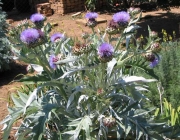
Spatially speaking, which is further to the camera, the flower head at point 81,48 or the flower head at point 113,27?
the flower head at point 113,27

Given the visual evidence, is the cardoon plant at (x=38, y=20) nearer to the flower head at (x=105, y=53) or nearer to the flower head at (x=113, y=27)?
the flower head at (x=113, y=27)

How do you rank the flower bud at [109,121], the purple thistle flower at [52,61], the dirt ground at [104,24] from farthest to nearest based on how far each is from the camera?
the dirt ground at [104,24], the purple thistle flower at [52,61], the flower bud at [109,121]

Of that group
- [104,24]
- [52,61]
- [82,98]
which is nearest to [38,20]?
[52,61]

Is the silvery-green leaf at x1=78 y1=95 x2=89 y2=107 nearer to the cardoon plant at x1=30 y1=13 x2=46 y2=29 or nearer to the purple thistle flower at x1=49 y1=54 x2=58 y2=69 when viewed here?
the purple thistle flower at x1=49 y1=54 x2=58 y2=69

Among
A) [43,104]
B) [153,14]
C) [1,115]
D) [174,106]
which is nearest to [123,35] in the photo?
[43,104]

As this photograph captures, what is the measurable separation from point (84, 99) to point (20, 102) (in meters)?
0.54

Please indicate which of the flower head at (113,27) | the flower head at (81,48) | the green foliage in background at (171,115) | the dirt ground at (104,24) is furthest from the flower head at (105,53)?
the dirt ground at (104,24)

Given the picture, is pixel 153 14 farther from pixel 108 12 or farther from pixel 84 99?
pixel 84 99

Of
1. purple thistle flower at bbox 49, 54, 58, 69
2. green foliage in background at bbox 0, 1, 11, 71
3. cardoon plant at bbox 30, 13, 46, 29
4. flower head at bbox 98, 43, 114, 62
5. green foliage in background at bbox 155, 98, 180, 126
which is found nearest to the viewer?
flower head at bbox 98, 43, 114, 62

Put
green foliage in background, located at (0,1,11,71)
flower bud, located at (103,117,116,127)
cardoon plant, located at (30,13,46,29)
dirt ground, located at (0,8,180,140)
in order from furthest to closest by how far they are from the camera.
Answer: dirt ground, located at (0,8,180,140) < green foliage in background, located at (0,1,11,71) < cardoon plant, located at (30,13,46,29) < flower bud, located at (103,117,116,127)

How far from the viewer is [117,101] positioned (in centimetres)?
259

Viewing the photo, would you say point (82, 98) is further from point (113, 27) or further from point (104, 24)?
point (104, 24)

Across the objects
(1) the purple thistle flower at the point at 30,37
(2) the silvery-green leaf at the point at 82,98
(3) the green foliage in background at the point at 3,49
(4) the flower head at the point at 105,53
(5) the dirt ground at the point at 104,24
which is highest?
(1) the purple thistle flower at the point at 30,37

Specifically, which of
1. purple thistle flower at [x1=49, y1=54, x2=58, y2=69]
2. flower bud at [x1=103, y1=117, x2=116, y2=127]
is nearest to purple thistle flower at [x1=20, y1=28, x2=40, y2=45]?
purple thistle flower at [x1=49, y1=54, x2=58, y2=69]
